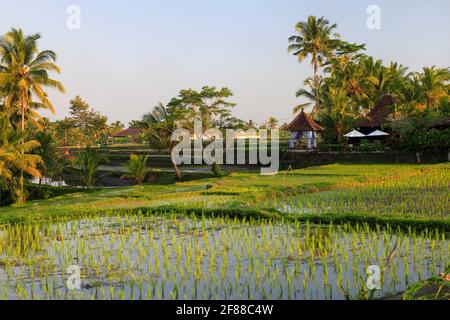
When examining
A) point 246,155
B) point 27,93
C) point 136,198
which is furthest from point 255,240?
point 246,155

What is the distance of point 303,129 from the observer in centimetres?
3111

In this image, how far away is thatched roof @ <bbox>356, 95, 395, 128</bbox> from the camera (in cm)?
2854

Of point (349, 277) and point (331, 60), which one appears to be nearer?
point (349, 277)

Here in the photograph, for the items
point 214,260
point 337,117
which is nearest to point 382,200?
point 214,260

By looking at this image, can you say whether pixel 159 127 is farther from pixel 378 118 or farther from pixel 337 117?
pixel 378 118

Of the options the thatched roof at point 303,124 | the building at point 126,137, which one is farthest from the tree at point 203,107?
the building at point 126,137

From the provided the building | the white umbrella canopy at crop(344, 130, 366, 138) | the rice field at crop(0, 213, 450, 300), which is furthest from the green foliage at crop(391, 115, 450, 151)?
the building

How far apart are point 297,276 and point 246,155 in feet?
90.0

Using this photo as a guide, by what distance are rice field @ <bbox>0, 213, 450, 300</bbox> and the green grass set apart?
799 mm

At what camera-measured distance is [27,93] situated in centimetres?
2198

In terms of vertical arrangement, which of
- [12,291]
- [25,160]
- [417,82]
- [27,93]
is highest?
[417,82]

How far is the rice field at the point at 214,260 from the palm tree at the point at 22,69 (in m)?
13.9

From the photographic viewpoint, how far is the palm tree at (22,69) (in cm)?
2123
